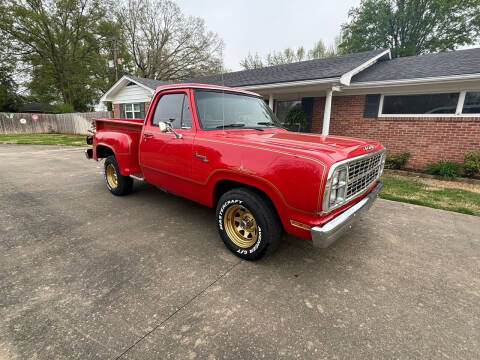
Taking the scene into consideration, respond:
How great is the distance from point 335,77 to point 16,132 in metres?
29.2

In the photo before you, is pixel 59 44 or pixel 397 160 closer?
pixel 397 160

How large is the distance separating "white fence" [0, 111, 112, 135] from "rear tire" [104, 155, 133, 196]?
62.6ft

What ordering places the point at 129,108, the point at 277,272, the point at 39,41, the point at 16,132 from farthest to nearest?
the point at 39,41, the point at 16,132, the point at 129,108, the point at 277,272

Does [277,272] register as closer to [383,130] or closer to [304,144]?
[304,144]

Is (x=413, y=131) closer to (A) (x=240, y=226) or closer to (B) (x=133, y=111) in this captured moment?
(A) (x=240, y=226)

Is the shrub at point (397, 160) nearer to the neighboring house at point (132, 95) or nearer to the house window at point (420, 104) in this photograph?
the house window at point (420, 104)

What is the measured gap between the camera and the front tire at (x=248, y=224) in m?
2.41

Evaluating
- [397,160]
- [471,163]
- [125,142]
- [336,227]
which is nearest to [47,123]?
[125,142]

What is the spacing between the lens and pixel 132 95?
51.9 feet

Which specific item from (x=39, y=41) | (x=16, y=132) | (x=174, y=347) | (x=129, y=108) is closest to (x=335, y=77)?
(x=174, y=347)

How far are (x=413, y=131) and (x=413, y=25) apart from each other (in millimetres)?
22946

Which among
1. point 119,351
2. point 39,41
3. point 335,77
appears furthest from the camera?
point 39,41

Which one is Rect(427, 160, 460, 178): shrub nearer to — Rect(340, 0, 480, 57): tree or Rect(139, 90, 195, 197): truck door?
Rect(139, 90, 195, 197): truck door

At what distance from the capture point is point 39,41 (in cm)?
2484
